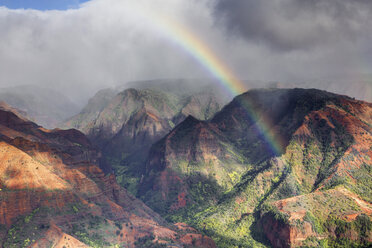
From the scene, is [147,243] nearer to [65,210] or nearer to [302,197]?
[65,210]

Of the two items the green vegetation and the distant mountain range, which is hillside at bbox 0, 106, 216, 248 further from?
the distant mountain range

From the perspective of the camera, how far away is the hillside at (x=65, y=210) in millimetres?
107000

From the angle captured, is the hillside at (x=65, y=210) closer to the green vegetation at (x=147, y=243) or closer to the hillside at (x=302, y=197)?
the green vegetation at (x=147, y=243)

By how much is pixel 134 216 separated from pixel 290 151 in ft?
315

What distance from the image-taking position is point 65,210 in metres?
120

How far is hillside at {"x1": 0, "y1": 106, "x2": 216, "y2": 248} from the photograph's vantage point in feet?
351

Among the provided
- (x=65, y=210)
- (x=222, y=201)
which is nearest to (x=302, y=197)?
(x=222, y=201)

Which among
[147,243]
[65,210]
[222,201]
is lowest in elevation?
[65,210]

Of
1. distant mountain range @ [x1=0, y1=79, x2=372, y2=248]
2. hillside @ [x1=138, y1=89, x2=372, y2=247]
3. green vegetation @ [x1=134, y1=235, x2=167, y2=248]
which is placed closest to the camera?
distant mountain range @ [x1=0, y1=79, x2=372, y2=248]

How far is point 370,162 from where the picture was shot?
168 metres

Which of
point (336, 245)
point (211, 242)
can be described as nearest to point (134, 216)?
point (211, 242)

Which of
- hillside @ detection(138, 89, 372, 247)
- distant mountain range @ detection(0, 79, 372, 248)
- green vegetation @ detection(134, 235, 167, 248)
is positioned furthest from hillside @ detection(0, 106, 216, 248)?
hillside @ detection(138, 89, 372, 247)

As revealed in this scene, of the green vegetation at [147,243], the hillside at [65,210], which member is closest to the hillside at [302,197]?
the hillside at [65,210]

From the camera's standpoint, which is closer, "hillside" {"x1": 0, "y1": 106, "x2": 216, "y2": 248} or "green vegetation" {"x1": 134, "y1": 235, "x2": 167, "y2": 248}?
"hillside" {"x1": 0, "y1": 106, "x2": 216, "y2": 248}
